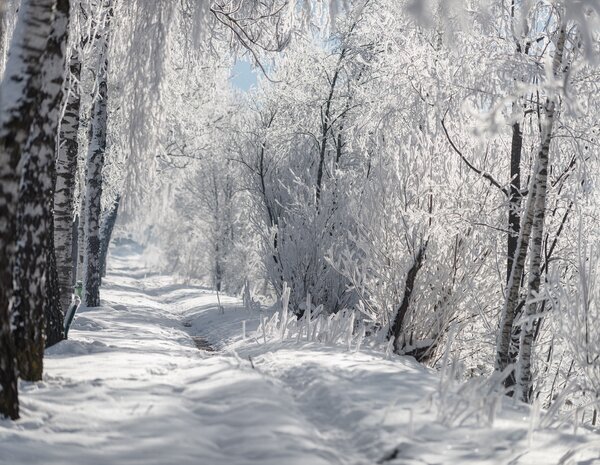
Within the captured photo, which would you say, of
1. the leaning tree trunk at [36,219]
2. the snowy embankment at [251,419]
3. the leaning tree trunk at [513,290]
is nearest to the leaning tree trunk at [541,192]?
the leaning tree trunk at [513,290]

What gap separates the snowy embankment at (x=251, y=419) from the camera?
344 centimetres

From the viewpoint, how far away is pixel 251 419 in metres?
3.97

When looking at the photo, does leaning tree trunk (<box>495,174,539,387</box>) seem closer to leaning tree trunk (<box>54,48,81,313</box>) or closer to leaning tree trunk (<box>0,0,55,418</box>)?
leaning tree trunk (<box>0,0,55,418</box>)

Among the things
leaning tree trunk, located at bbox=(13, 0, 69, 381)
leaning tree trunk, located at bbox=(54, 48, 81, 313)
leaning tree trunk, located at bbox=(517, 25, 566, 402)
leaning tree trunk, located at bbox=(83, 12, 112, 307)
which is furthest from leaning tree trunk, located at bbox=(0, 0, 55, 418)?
leaning tree trunk, located at bbox=(83, 12, 112, 307)

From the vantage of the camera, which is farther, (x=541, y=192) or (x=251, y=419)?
(x=541, y=192)

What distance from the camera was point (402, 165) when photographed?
8836 millimetres

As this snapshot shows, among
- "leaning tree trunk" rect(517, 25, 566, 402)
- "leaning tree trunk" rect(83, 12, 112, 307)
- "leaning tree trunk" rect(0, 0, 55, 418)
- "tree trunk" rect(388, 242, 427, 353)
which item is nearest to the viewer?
"leaning tree trunk" rect(0, 0, 55, 418)

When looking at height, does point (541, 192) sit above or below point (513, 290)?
above

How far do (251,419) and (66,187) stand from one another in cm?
614

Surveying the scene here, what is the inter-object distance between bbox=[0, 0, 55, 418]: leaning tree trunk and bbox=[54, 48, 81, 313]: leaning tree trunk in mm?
5069

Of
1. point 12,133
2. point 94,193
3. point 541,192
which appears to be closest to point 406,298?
point 541,192

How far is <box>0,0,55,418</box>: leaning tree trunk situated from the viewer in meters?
3.75

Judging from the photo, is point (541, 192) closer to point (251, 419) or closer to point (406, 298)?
point (406, 298)

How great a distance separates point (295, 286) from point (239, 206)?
15.9m
